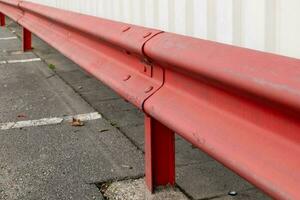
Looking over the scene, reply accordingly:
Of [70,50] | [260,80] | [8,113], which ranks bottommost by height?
[8,113]

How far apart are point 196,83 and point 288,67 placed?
0.66 metres

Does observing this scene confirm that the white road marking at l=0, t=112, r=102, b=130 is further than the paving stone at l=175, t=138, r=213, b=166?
Yes

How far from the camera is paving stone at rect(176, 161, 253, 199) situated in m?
2.94

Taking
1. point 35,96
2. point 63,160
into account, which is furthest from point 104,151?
point 35,96

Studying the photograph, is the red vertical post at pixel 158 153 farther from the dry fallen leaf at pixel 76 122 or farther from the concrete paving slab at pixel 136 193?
the dry fallen leaf at pixel 76 122

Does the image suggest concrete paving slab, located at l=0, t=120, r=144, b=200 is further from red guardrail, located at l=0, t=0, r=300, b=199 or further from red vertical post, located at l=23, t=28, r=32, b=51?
red vertical post, located at l=23, t=28, r=32, b=51

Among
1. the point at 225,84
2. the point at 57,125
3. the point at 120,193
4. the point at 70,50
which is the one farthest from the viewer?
the point at 70,50

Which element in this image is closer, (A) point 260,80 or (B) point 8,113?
(A) point 260,80

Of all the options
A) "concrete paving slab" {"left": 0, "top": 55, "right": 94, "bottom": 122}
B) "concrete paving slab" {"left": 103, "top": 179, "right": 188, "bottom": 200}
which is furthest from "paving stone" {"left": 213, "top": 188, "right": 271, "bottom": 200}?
"concrete paving slab" {"left": 0, "top": 55, "right": 94, "bottom": 122}

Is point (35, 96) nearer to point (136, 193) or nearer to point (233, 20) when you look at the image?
point (136, 193)

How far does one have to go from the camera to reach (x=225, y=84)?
1.88 meters

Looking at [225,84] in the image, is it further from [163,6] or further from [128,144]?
[128,144]

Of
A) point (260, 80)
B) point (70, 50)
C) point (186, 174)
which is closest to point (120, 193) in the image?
point (186, 174)

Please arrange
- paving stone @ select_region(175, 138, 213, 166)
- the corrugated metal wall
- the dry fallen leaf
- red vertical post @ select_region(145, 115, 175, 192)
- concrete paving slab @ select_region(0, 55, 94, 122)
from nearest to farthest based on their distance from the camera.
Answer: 1. the corrugated metal wall
2. red vertical post @ select_region(145, 115, 175, 192)
3. paving stone @ select_region(175, 138, 213, 166)
4. the dry fallen leaf
5. concrete paving slab @ select_region(0, 55, 94, 122)
